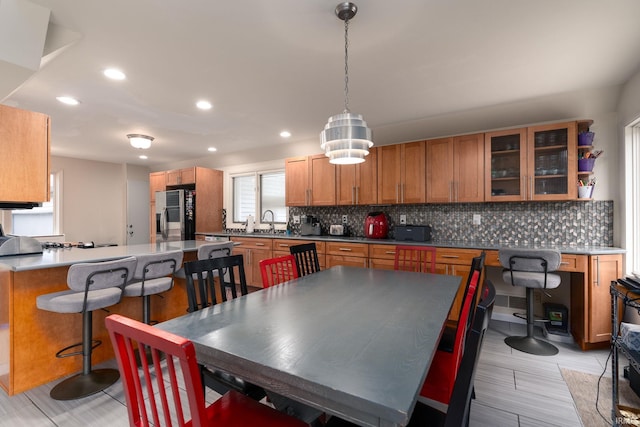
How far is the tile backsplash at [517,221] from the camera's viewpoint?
312 centimetres

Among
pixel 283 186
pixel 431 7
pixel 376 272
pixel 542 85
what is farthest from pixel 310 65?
pixel 283 186

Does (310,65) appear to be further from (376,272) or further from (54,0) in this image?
(376,272)

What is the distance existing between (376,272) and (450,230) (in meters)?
1.89

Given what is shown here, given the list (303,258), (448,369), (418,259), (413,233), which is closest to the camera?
(448,369)

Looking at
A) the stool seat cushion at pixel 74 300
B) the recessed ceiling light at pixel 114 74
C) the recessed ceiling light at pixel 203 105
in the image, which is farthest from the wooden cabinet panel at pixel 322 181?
the stool seat cushion at pixel 74 300

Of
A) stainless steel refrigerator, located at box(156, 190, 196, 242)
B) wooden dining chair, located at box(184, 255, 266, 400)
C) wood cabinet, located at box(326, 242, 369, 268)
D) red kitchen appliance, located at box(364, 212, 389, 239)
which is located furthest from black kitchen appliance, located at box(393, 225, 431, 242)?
stainless steel refrigerator, located at box(156, 190, 196, 242)

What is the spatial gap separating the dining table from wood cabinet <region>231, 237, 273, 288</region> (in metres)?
2.85

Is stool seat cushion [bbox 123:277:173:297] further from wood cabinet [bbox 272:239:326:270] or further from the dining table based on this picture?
wood cabinet [bbox 272:239:326:270]

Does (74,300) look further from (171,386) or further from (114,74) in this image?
(114,74)

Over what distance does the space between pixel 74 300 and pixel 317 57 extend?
95.7 inches

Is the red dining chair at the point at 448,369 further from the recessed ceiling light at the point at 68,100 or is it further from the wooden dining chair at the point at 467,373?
the recessed ceiling light at the point at 68,100

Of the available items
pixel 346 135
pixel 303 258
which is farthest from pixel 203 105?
pixel 346 135

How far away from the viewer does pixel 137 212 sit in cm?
710

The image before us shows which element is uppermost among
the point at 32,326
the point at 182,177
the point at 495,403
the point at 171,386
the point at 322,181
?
the point at 182,177
